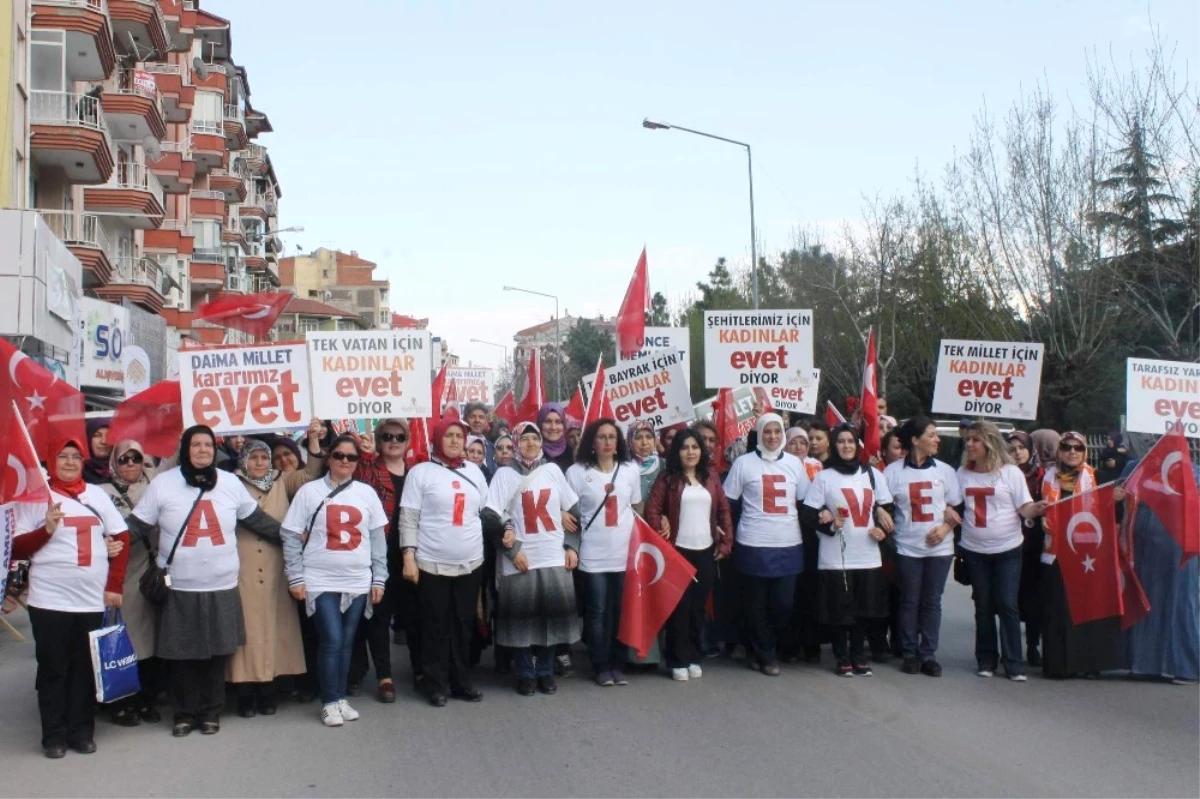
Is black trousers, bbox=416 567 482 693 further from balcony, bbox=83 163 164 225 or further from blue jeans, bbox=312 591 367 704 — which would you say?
balcony, bbox=83 163 164 225

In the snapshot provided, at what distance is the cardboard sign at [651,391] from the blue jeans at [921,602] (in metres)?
3.37

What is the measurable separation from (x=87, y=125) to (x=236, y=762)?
1037 inches

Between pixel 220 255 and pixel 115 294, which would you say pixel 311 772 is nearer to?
pixel 115 294

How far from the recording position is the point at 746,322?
13539 mm

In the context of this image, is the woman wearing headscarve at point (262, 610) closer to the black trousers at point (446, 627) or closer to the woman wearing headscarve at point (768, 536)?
the black trousers at point (446, 627)

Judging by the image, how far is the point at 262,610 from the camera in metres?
8.34

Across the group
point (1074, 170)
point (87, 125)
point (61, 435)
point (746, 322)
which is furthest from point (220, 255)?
point (61, 435)

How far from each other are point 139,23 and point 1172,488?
3467cm

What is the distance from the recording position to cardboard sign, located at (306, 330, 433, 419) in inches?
395

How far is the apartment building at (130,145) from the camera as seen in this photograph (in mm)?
29328

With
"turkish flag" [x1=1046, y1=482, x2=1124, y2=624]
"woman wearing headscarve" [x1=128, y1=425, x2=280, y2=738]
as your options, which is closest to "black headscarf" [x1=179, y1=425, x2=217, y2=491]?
"woman wearing headscarve" [x1=128, y1=425, x2=280, y2=738]

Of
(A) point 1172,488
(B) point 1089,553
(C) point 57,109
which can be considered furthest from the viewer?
(C) point 57,109

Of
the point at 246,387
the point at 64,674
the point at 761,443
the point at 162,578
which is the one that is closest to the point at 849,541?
the point at 761,443

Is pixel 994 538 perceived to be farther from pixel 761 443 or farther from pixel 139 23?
pixel 139 23
